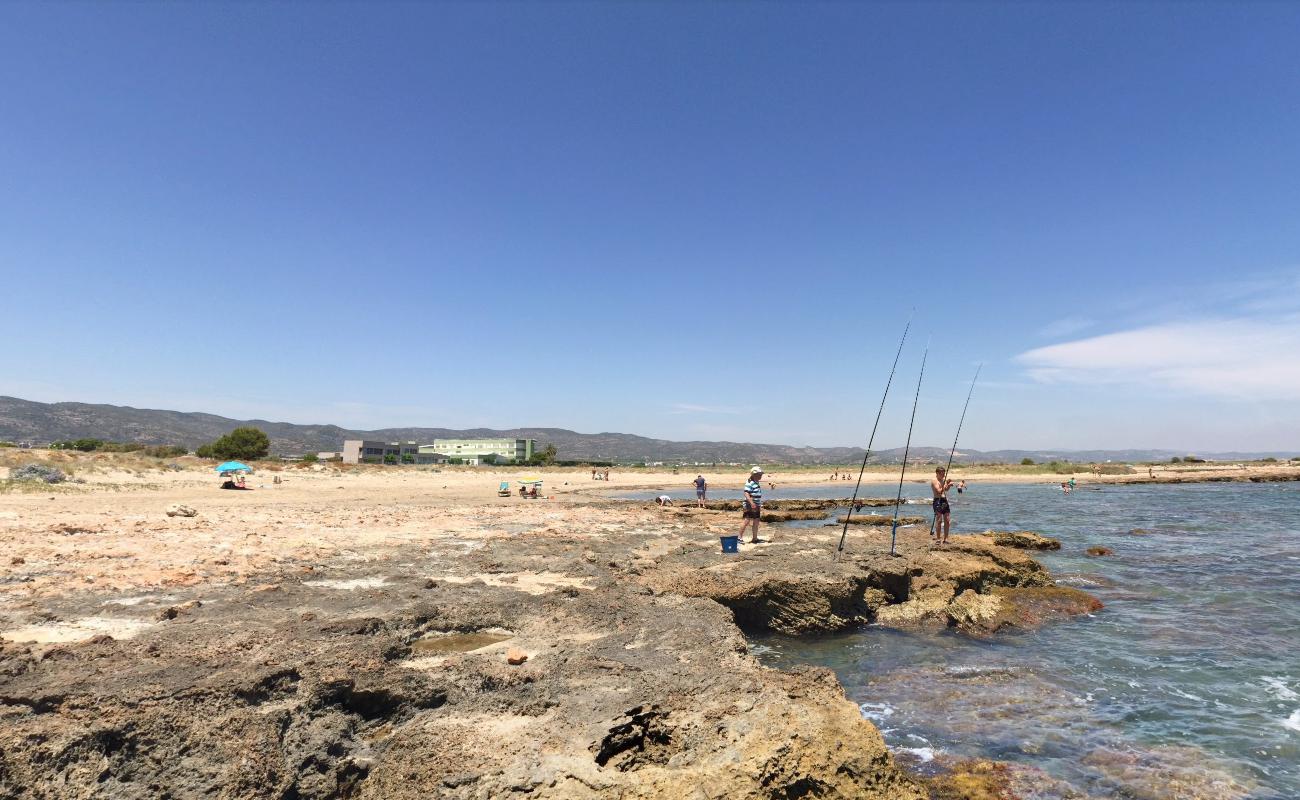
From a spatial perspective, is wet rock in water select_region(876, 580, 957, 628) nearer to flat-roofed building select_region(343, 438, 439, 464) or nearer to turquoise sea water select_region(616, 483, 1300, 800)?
turquoise sea water select_region(616, 483, 1300, 800)

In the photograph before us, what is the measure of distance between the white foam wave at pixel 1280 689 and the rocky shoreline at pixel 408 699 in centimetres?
643

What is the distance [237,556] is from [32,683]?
6749 mm

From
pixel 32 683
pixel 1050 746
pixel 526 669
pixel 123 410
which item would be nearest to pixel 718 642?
pixel 526 669

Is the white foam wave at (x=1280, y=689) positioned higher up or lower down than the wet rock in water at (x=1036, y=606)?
lower down

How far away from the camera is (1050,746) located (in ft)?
21.5

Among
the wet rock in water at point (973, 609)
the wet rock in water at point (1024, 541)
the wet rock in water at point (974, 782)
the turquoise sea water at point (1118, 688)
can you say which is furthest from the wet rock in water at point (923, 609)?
the wet rock in water at point (1024, 541)

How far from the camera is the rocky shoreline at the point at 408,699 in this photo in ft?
13.3

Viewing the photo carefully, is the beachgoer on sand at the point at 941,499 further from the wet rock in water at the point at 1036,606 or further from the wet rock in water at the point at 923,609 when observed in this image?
the wet rock in water at the point at 923,609

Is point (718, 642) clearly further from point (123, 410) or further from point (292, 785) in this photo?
point (123, 410)

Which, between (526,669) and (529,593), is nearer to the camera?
(526,669)

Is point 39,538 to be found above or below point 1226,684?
above

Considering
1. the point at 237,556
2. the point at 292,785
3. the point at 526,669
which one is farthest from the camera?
the point at 237,556

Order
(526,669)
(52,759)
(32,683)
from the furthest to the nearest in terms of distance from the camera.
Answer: (526,669) < (32,683) < (52,759)

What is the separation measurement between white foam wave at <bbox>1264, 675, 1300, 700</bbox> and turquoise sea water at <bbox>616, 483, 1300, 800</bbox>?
0.07ft
